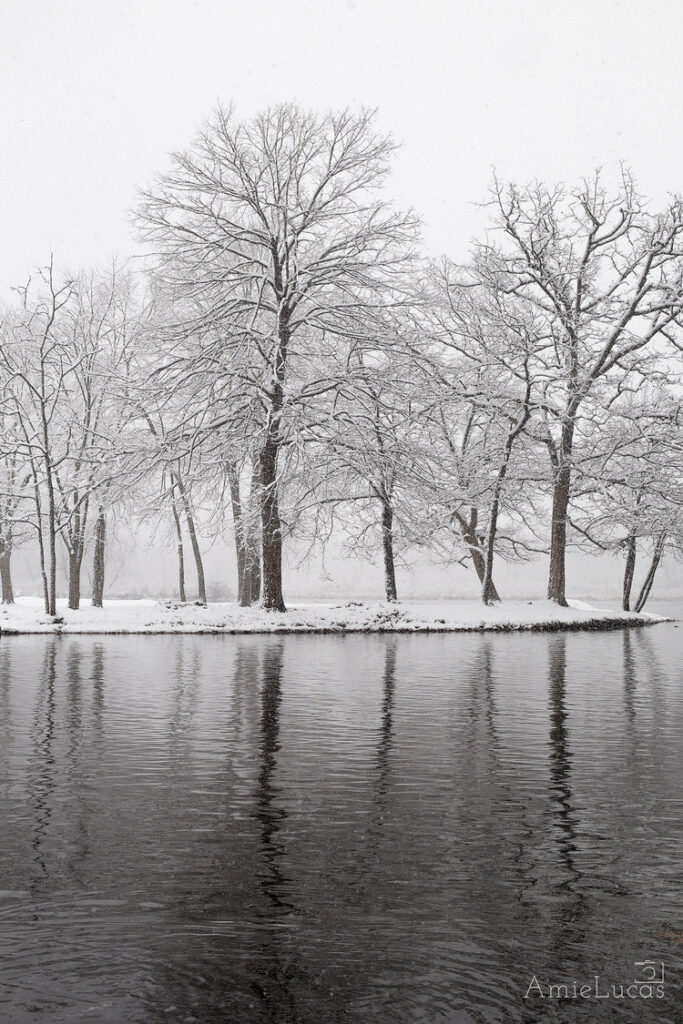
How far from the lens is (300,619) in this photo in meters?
29.7

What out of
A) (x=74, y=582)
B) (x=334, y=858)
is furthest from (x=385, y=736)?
(x=74, y=582)

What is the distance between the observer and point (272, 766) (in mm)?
9570

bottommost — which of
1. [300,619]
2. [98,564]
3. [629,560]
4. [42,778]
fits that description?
[42,778]

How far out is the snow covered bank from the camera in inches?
1161

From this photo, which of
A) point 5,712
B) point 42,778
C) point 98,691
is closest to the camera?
point 42,778

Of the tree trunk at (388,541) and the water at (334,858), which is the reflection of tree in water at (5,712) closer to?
the water at (334,858)

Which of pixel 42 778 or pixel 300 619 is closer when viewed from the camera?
pixel 42 778

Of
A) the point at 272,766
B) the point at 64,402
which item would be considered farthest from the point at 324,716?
the point at 64,402

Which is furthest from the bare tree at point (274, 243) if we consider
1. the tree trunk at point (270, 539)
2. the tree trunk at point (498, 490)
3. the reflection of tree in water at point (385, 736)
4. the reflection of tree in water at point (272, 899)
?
the reflection of tree in water at point (272, 899)

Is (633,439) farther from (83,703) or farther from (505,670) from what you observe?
(83,703)

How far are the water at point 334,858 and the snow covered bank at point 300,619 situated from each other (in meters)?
15.2

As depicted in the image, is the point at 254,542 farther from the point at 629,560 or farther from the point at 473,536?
the point at 629,560

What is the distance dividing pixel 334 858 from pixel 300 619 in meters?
23.2

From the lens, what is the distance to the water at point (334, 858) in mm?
4656
